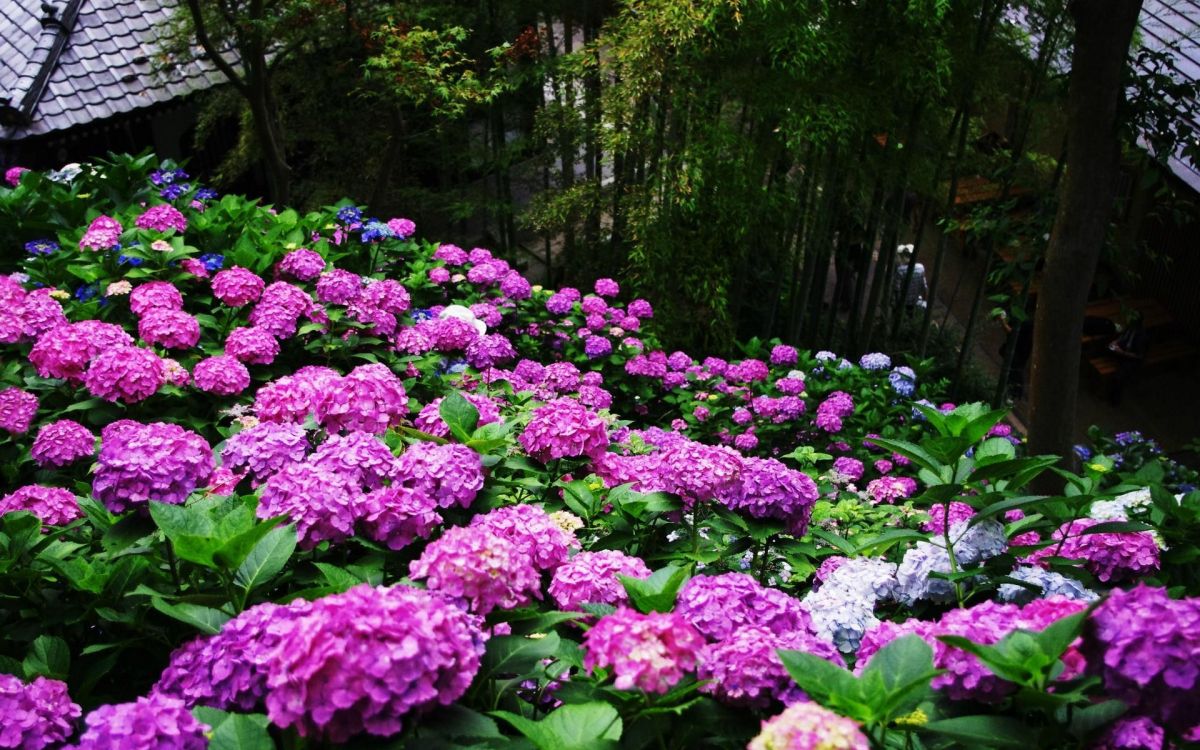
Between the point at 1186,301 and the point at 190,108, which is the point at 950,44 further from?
the point at 190,108

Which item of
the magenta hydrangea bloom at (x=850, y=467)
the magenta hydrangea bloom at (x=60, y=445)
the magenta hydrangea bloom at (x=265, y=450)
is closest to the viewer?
the magenta hydrangea bloom at (x=265, y=450)

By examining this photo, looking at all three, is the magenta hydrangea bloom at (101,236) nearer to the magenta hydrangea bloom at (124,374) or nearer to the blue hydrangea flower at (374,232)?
the blue hydrangea flower at (374,232)

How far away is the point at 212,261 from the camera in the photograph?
351 centimetres

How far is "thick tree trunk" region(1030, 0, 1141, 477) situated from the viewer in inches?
130

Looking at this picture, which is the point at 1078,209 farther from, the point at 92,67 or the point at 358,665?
the point at 92,67

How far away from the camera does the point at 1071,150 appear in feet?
11.3

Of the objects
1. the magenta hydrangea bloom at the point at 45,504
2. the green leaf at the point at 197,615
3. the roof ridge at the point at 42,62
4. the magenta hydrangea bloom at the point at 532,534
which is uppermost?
the roof ridge at the point at 42,62

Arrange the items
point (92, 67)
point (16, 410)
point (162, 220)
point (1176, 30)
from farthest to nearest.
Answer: point (1176, 30), point (92, 67), point (162, 220), point (16, 410)

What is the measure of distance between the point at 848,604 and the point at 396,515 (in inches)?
26.3

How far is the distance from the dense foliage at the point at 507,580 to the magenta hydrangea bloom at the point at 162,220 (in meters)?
0.77

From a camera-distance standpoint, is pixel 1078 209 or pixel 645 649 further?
pixel 1078 209

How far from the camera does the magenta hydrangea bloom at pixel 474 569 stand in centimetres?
121

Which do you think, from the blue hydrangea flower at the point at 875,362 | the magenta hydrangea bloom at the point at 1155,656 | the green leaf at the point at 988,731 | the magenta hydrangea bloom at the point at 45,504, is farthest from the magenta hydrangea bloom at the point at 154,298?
the blue hydrangea flower at the point at 875,362

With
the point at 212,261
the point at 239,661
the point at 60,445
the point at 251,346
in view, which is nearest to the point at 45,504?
the point at 60,445
